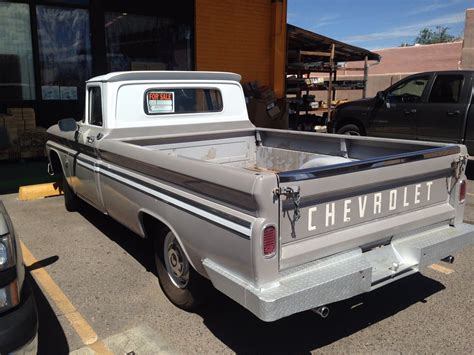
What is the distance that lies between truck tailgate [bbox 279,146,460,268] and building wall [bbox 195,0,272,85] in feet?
31.2

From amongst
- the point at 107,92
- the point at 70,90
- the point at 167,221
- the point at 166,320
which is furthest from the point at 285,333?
the point at 70,90

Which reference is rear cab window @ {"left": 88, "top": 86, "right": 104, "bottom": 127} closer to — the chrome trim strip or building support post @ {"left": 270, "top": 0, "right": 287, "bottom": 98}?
the chrome trim strip

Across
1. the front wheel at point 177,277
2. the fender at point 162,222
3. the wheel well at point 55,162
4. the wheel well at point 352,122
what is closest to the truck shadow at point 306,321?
the front wheel at point 177,277

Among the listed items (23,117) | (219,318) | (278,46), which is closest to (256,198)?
(219,318)

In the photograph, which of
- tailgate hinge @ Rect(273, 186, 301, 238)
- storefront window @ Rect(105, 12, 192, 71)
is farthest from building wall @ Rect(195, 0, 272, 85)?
tailgate hinge @ Rect(273, 186, 301, 238)

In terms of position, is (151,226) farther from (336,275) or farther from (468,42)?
(468,42)

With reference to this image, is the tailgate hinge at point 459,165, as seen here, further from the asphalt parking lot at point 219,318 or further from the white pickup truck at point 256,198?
the asphalt parking lot at point 219,318

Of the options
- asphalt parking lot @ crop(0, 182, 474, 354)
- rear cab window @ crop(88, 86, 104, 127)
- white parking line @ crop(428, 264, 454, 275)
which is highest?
rear cab window @ crop(88, 86, 104, 127)

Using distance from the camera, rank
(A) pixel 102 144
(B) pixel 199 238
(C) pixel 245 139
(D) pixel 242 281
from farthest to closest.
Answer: (C) pixel 245 139 → (A) pixel 102 144 → (B) pixel 199 238 → (D) pixel 242 281

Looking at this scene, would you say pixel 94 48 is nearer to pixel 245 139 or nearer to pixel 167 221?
pixel 245 139

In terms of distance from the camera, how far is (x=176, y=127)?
16.4 ft

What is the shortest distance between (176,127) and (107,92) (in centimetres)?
80

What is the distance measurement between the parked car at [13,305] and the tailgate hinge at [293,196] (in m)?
1.52

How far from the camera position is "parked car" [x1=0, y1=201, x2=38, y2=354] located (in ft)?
7.85
